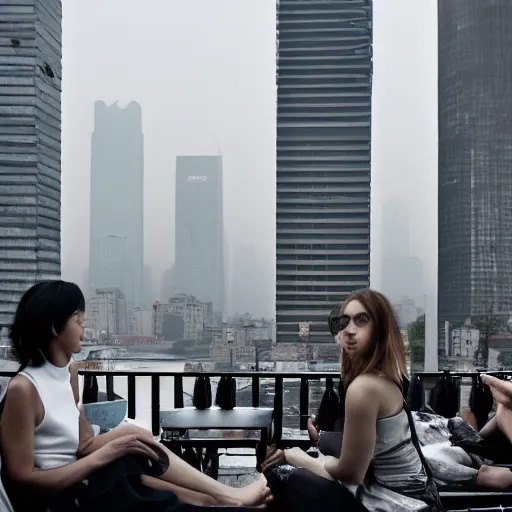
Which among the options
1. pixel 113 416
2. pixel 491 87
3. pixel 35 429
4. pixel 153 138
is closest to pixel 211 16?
pixel 153 138

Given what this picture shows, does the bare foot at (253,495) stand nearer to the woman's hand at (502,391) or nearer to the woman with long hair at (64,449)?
the woman with long hair at (64,449)

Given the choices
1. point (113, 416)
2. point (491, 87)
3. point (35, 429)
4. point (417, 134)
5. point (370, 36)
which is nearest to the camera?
point (35, 429)

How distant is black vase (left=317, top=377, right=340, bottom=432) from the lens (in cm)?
272

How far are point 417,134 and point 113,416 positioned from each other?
685 centimetres

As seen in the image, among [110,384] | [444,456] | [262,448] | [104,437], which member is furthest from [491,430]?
[110,384]

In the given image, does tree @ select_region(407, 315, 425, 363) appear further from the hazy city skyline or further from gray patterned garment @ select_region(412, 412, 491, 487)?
the hazy city skyline

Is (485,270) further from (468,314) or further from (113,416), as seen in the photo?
(113,416)

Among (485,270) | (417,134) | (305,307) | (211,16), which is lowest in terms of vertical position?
(305,307)

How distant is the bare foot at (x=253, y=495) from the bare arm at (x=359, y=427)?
0.38 metres

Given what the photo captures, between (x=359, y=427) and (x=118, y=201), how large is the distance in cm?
724

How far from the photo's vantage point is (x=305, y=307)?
9844 mm

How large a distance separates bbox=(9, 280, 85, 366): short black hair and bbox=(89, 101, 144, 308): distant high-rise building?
221 inches

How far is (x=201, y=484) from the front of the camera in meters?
1.87

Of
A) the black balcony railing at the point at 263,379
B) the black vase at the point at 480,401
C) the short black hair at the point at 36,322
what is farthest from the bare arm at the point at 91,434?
the black vase at the point at 480,401
